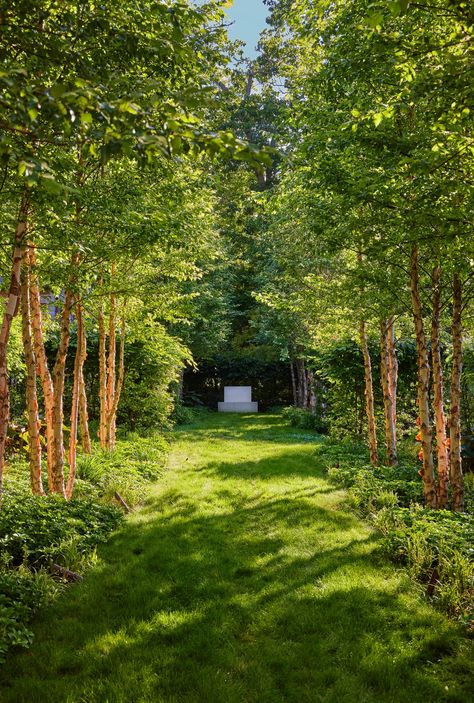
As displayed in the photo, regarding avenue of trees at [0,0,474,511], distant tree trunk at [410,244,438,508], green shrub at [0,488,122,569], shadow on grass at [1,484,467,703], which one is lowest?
shadow on grass at [1,484,467,703]

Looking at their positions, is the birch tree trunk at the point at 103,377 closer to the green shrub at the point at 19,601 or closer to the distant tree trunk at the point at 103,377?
the distant tree trunk at the point at 103,377

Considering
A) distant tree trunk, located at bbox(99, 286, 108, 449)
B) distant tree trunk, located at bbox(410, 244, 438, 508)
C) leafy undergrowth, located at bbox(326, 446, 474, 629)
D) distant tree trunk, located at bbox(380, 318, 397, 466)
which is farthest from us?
distant tree trunk, located at bbox(380, 318, 397, 466)

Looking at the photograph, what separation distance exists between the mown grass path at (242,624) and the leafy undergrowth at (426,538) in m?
0.24

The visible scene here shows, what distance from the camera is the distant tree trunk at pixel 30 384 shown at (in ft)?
19.1

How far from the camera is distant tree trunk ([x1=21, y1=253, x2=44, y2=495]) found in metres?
5.83

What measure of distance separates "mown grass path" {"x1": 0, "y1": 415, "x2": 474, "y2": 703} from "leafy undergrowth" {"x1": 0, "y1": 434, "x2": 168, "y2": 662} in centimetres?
23

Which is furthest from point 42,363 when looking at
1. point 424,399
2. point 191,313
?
point 424,399

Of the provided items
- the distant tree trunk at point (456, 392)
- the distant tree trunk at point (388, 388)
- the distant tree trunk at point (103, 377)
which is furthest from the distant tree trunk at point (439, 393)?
the distant tree trunk at point (103, 377)

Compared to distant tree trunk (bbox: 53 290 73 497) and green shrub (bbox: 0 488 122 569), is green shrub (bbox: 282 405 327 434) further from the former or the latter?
distant tree trunk (bbox: 53 290 73 497)

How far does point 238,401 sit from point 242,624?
23993mm

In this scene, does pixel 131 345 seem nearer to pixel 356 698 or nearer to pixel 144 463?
pixel 144 463

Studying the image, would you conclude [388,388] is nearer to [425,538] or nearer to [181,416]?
[425,538]

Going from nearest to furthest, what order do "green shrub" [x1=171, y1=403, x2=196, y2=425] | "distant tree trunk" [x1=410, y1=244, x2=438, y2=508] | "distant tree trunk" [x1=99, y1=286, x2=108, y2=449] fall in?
"distant tree trunk" [x1=410, y1=244, x2=438, y2=508] → "distant tree trunk" [x1=99, y1=286, x2=108, y2=449] → "green shrub" [x1=171, y1=403, x2=196, y2=425]

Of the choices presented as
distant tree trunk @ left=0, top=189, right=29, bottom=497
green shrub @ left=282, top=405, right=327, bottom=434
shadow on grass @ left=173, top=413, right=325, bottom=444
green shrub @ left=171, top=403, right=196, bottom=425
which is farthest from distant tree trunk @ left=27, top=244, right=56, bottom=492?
green shrub @ left=171, top=403, right=196, bottom=425
